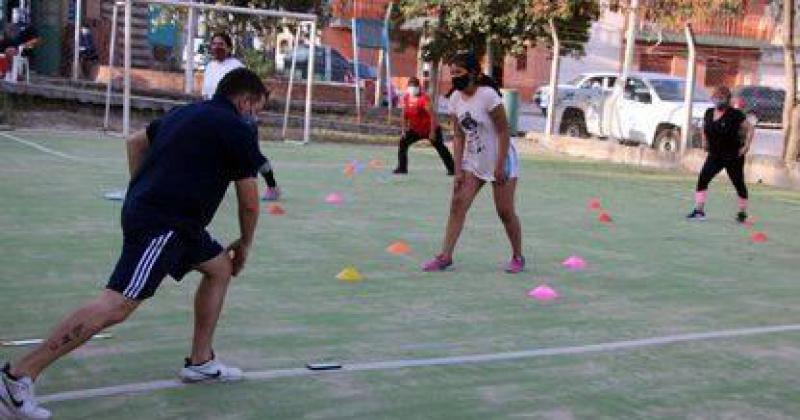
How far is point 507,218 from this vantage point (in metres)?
8.63

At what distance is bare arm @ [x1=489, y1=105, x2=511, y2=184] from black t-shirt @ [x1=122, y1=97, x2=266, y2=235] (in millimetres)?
3777

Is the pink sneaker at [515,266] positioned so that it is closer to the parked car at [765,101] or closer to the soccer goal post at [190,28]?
the soccer goal post at [190,28]

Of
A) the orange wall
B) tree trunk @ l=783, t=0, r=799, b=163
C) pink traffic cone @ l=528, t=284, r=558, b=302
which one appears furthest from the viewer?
the orange wall

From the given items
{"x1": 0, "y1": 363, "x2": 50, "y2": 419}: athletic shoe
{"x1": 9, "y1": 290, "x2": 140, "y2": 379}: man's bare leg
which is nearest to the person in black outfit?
{"x1": 9, "y1": 290, "x2": 140, "y2": 379}: man's bare leg

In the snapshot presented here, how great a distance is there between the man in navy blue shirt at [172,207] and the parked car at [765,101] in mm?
24423

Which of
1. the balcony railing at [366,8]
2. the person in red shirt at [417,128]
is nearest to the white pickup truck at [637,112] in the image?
the person in red shirt at [417,128]

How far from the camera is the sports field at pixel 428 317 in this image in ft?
17.3

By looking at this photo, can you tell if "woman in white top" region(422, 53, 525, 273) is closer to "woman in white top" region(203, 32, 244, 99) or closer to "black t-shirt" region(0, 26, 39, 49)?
"woman in white top" region(203, 32, 244, 99)

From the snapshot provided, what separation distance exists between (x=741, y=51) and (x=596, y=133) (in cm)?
2271

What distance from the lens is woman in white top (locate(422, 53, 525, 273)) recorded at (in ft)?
27.6

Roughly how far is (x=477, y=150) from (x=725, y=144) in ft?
18.4

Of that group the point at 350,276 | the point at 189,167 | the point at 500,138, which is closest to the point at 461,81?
the point at 500,138

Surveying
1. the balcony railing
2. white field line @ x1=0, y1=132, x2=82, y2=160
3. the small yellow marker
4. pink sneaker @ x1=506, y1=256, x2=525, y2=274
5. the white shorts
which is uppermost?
the balcony railing

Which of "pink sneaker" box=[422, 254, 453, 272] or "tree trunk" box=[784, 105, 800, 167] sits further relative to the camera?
"tree trunk" box=[784, 105, 800, 167]
